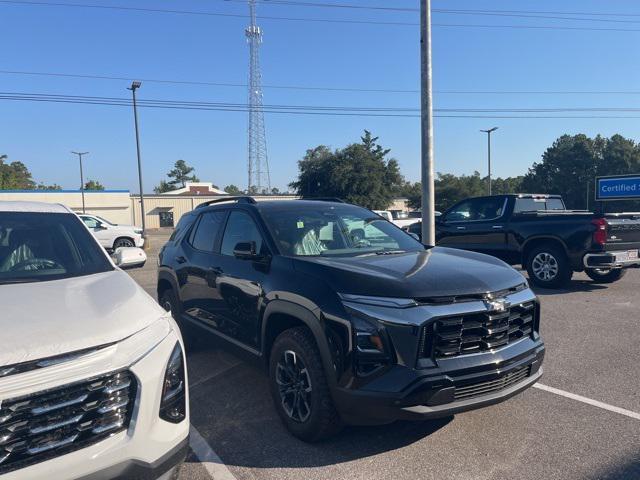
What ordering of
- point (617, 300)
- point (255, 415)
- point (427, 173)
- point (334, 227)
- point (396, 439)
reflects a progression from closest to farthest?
point (396, 439) → point (255, 415) → point (334, 227) → point (617, 300) → point (427, 173)

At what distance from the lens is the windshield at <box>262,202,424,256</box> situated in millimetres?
4211

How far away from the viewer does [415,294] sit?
123 inches

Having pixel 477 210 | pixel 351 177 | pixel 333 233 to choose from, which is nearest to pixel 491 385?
pixel 333 233

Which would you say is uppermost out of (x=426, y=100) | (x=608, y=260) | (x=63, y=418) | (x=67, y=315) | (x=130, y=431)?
(x=426, y=100)

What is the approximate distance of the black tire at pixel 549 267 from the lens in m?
9.17

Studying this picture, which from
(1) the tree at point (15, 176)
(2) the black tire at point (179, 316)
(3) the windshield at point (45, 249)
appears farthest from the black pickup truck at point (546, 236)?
(1) the tree at point (15, 176)

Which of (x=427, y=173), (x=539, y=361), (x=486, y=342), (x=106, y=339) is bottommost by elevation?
(x=539, y=361)

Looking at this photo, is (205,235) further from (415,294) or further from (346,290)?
(415,294)

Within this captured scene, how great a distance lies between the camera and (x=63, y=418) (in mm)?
2125

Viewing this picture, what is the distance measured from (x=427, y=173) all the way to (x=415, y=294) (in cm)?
891

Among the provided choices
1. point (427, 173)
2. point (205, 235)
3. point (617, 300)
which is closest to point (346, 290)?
point (205, 235)

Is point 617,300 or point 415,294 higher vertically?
point 415,294

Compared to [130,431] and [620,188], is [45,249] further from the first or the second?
[620,188]

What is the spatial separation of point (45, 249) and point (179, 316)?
2100 millimetres
